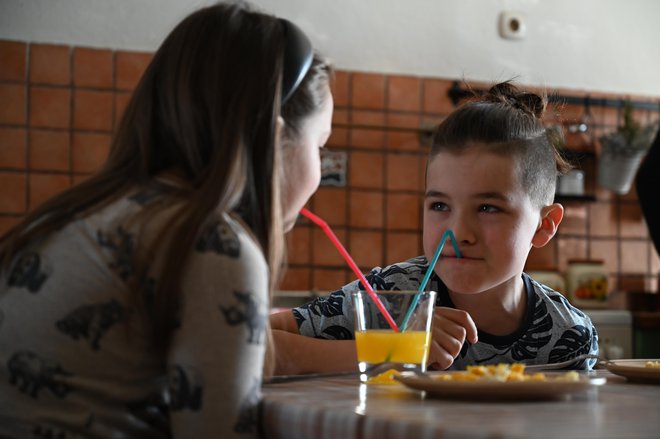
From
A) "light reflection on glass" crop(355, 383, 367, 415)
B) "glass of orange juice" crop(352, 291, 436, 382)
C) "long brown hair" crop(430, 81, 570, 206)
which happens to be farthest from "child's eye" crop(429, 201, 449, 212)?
"light reflection on glass" crop(355, 383, 367, 415)

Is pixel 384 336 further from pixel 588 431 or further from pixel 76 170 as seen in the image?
pixel 76 170

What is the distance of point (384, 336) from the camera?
1160 millimetres

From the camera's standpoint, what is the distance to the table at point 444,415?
71 centimetres

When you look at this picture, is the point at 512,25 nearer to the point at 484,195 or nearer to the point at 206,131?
the point at 484,195

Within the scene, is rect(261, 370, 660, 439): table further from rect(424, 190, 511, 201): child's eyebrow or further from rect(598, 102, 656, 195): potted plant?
rect(598, 102, 656, 195): potted plant

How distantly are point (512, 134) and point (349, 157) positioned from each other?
6.79 feet

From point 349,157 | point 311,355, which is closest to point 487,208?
point 311,355

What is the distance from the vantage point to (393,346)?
1.16m

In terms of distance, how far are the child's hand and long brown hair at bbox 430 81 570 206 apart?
457 mm

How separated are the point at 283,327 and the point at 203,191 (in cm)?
71

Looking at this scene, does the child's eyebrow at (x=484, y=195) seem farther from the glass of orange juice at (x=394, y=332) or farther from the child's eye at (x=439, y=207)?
the glass of orange juice at (x=394, y=332)

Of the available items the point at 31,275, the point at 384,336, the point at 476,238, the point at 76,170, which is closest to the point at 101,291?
the point at 31,275

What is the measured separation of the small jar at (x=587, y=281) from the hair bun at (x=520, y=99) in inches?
79.9

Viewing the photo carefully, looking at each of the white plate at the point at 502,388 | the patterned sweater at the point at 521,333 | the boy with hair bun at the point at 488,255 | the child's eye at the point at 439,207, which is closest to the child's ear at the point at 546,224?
the boy with hair bun at the point at 488,255
